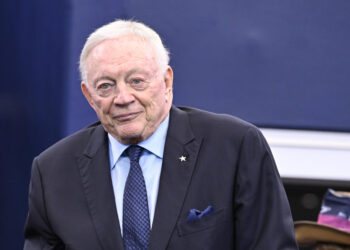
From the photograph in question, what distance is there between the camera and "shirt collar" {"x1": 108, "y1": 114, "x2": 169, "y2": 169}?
2.18 meters

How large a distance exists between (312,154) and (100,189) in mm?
1139

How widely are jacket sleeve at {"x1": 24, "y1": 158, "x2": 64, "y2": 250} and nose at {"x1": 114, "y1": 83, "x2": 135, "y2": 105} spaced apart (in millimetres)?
387

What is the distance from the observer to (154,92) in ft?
6.95

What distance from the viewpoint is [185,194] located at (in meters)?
2.07

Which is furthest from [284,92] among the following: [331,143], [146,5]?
[146,5]

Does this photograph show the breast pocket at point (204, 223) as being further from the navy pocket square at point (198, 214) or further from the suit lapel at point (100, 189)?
the suit lapel at point (100, 189)

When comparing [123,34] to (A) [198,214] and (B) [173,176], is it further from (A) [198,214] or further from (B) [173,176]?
(A) [198,214]

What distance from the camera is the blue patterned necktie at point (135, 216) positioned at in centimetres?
206

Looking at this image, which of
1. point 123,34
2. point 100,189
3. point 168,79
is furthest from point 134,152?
point 123,34

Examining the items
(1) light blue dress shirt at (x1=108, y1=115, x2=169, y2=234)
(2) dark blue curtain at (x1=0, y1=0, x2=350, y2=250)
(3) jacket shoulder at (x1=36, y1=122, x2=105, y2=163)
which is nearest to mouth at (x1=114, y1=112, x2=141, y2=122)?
(1) light blue dress shirt at (x1=108, y1=115, x2=169, y2=234)

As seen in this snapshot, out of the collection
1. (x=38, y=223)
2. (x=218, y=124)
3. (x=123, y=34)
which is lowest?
(x=38, y=223)

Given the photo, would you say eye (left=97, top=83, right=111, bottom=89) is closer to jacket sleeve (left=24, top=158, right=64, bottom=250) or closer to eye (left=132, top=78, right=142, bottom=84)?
eye (left=132, top=78, right=142, bottom=84)

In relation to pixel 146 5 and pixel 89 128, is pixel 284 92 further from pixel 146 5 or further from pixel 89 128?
pixel 89 128

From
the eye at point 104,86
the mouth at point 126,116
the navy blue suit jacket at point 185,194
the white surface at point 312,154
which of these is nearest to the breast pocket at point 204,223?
the navy blue suit jacket at point 185,194
